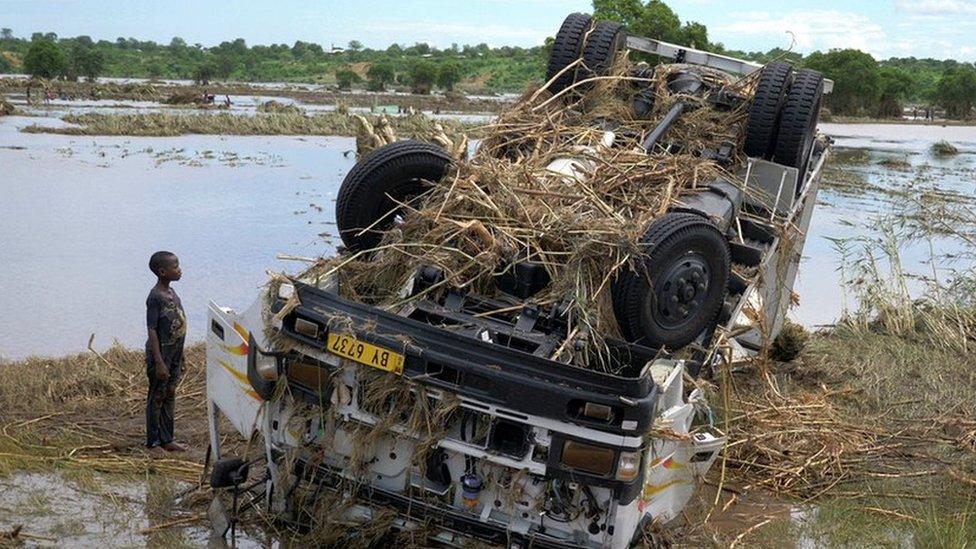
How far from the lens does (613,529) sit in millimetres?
5152

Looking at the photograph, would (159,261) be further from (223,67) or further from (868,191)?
(223,67)

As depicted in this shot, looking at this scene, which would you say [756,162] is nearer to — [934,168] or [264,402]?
[264,402]

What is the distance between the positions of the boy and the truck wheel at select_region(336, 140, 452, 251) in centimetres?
127

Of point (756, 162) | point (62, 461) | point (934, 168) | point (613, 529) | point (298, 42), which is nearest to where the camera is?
point (613, 529)

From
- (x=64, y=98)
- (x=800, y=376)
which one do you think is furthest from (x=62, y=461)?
(x=64, y=98)

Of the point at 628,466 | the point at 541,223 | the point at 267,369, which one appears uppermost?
the point at 541,223

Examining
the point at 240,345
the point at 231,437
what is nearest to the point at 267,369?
the point at 240,345

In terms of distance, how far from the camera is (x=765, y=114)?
27.1 ft

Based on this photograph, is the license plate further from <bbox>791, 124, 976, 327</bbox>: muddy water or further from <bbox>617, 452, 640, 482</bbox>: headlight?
<bbox>791, 124, 976, 327</bbox>: muddy water

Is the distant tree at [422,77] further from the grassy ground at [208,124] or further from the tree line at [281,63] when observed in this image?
the grassy ground at [208,124]

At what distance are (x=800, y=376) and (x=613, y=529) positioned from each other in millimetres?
5468

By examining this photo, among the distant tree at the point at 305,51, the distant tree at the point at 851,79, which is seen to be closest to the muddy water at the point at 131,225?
the distant tree at the point at 851,79

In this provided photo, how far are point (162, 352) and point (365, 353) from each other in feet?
7.48

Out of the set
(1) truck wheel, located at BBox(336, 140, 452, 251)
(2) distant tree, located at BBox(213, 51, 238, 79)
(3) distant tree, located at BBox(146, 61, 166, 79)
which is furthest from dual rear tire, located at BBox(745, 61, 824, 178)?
(2) distant tree, located at BBox(213, 51, 238, 79)
